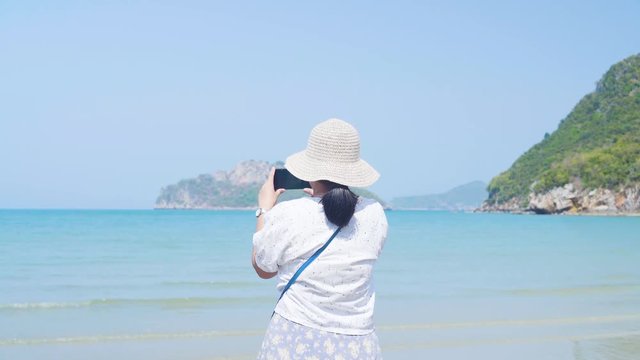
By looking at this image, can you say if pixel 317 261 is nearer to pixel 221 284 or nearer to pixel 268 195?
pixel 268 195

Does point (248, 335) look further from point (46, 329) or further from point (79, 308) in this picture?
point (79, 308)

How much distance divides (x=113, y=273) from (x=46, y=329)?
688cm

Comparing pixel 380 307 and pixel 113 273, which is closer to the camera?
pixel 380 307

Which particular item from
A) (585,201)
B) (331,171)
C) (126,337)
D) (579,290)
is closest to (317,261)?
(331,171)

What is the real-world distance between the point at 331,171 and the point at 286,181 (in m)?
0.21

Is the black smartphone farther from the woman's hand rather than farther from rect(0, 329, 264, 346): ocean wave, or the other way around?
rect(0, 329, 264, 346): ocean wave

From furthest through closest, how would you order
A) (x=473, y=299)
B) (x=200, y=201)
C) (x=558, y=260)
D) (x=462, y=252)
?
(x=200, y=201) < (x=462, y=252) < (x=558, y=260) < (x=473, y=299)

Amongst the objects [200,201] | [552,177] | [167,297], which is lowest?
[200,201]

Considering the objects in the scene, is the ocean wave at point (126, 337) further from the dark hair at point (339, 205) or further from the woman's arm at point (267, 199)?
the dark hair at point (339, 205)

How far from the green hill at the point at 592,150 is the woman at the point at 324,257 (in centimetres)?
7489

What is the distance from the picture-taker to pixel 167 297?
1135 cm

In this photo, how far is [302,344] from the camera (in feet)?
8.66

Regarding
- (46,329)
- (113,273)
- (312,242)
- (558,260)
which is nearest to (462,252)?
(558,260)

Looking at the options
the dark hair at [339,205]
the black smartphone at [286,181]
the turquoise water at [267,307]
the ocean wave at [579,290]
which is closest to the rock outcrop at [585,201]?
the turquoise water at [267,307]
